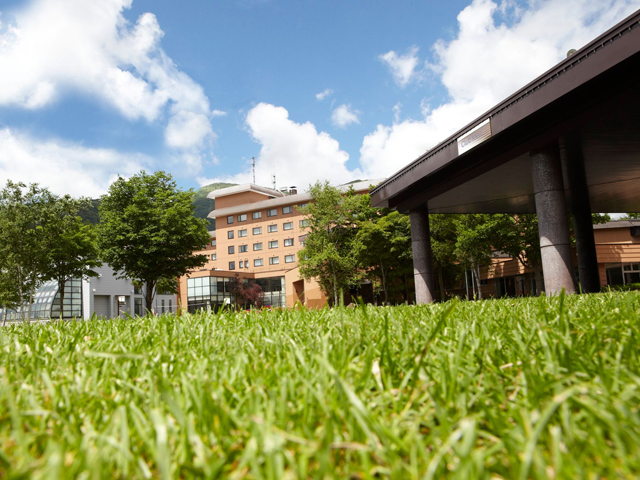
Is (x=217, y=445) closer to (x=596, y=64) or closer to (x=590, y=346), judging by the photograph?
(x=590, y=346)

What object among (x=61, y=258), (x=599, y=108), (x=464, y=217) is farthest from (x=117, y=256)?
(x=599, y=108)

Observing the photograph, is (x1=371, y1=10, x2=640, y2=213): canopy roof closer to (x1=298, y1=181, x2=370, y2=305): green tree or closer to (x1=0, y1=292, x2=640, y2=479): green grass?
(x1=0, y1=292, x2=640, y2=479): green grass

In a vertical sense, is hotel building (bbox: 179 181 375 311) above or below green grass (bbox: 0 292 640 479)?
above

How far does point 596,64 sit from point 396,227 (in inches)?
1300

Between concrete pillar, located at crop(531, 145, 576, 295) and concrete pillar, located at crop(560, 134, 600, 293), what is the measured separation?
2.26 metres

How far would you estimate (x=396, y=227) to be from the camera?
42.4m

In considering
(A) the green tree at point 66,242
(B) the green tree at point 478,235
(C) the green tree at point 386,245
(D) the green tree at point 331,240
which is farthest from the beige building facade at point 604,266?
(A) the green tree at point 66,242

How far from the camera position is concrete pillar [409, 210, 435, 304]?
18875mm

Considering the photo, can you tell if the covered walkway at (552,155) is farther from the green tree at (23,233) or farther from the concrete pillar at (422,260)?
the green tree at (23,233)

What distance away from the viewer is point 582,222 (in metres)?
23.0

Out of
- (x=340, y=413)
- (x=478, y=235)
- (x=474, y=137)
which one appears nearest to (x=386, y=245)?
(x=478, y=235)

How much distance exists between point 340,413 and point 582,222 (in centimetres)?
2590

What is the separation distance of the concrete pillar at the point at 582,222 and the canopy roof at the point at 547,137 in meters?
0.36

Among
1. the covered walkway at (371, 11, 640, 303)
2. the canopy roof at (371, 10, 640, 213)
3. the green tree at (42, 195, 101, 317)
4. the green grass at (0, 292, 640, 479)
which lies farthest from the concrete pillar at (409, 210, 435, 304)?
the green tree at (42, 195, 101, 317)
